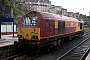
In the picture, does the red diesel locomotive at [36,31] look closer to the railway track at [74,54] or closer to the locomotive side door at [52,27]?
the locomotive side door at [52,27]

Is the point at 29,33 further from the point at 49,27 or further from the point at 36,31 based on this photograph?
the point at 49,27

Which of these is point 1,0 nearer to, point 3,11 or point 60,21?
point 3,11

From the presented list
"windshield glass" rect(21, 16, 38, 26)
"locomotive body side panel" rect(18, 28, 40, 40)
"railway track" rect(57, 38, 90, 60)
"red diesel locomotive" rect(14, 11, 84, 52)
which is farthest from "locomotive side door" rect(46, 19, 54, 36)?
"railway track" rect(57, 38, 90, 60)

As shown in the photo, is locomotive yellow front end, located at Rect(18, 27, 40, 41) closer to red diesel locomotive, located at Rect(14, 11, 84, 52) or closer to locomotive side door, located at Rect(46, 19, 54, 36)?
red diesel locomotive, located at Rect(14, 11, 84, 52)

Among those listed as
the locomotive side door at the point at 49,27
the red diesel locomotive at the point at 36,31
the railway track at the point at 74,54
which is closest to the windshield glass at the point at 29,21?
the red diesel locomotive at the point at 36,31

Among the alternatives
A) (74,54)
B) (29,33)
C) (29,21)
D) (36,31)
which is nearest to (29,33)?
(29,33)

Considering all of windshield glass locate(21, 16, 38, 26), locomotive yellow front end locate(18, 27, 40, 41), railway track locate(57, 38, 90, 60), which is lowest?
railway track locate(57, 38, 90, 60)

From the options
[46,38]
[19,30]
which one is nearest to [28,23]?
[19,30]

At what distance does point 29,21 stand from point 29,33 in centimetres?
110

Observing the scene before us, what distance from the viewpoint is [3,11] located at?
39.1m

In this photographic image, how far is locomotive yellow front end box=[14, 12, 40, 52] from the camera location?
13547 millimetres

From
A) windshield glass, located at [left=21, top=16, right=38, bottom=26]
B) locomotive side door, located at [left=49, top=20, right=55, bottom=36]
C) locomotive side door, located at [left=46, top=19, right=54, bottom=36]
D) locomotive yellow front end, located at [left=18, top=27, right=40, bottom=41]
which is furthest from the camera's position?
locomotive side door, located at [left=49, top=20, right=55, bottom=36]

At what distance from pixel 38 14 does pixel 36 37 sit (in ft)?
5.98

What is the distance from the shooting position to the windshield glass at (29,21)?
14164 mm
